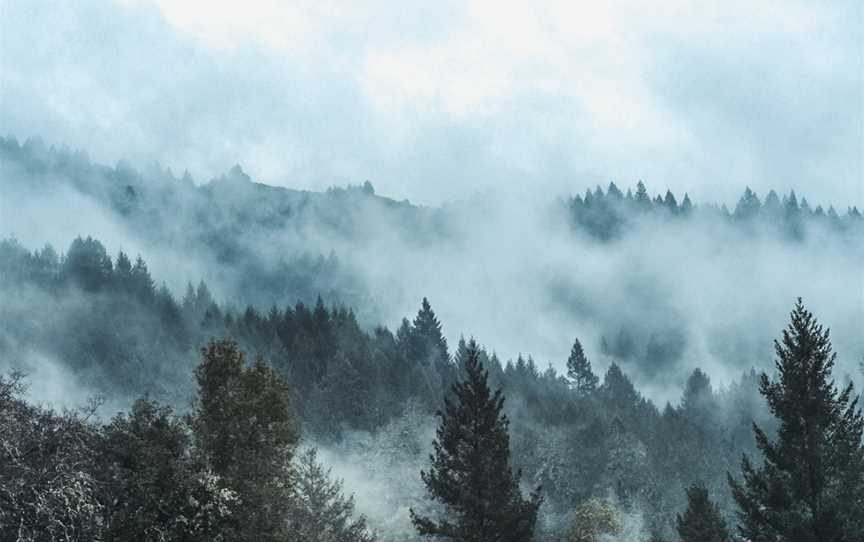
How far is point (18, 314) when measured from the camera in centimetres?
12600

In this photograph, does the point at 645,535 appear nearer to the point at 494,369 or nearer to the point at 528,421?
the point at 528,421

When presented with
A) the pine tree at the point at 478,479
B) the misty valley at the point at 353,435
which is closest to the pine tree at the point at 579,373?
the misty valley at the point at 353,435

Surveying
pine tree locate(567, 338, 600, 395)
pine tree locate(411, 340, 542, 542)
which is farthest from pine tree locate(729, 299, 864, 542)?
pine tree locate(567, 338, 600, 395)

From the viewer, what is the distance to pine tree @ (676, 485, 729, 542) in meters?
45.7

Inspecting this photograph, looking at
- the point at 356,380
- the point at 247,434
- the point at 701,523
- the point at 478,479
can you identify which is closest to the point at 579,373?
the point at 356,380

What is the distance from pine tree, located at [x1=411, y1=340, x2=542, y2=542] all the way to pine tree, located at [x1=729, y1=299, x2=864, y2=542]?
913cm

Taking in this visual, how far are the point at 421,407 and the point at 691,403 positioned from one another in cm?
6890

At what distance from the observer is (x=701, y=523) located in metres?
45.9

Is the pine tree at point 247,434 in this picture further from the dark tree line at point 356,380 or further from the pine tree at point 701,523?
the dark tree line at point 356,380

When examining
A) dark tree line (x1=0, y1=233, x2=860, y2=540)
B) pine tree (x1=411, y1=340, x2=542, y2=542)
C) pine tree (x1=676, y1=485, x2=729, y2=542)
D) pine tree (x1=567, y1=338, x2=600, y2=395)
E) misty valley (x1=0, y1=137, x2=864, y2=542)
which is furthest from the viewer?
pine tree (x1=567, y1=338, x2=600, y2=395)

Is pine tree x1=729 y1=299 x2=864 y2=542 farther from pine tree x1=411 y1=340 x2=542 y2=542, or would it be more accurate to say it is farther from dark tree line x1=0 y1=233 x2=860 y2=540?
dark tree line x1=0 y1=233 x2=860 y2=540

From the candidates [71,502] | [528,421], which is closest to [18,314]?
[528,421]

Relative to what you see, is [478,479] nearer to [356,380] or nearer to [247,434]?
[247,434]

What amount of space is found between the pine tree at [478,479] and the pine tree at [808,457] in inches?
360
